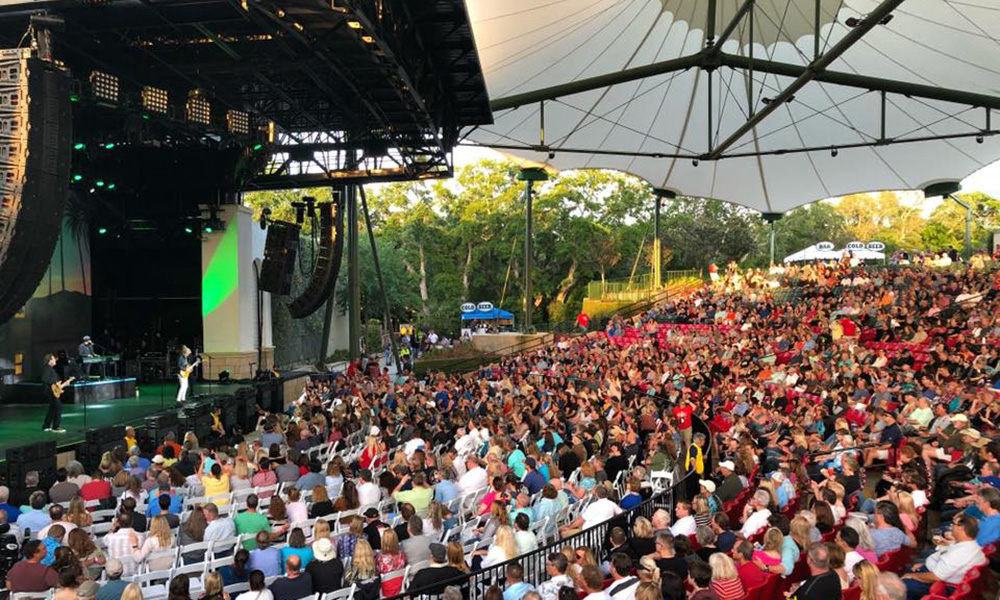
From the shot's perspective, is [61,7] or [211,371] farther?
[211,371]

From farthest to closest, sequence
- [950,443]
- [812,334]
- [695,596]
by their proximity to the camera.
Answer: [812,334]
[950,443]
[695,596]

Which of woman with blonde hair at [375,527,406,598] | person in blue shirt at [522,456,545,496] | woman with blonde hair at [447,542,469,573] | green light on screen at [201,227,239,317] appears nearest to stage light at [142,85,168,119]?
green light on screen at [201,227,239,317]

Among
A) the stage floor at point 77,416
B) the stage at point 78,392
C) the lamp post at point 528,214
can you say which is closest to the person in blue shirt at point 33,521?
the stage floor at point 77,416

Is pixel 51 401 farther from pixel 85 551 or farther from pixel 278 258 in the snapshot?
pixel 278 258

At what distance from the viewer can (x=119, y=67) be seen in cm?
1484

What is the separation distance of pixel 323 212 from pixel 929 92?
15913mm

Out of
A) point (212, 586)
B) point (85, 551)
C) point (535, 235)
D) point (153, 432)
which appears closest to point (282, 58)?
point (153, 432)

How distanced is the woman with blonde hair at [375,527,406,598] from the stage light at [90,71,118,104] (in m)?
11.3

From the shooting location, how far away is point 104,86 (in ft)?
47.9

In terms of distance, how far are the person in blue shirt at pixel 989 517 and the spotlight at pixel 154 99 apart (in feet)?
49.5

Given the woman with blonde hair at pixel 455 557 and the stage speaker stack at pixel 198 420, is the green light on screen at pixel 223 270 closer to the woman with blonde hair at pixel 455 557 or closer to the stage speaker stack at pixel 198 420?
the stage speaker stack at pixel 198 420

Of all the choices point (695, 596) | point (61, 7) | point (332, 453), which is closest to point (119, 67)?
point (61, 7)

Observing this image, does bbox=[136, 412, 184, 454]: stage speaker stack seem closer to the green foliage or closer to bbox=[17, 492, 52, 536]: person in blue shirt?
bbox=[17, 492, 52, 536]: person in blue shirt

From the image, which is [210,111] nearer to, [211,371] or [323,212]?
[323,212]
